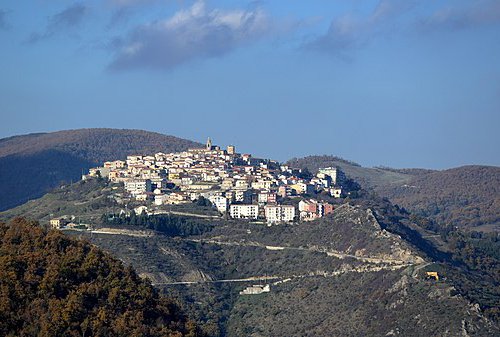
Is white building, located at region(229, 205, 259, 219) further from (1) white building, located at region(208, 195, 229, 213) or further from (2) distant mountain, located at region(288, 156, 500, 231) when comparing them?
(2) distant mountain, located at region(288, 156, 500, 231)

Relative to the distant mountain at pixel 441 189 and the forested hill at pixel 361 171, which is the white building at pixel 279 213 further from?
the forested hill at pixel 361 171

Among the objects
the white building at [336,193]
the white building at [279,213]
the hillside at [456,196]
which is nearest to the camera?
the white building at [279,213]

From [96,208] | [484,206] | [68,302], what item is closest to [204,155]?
[96,208]

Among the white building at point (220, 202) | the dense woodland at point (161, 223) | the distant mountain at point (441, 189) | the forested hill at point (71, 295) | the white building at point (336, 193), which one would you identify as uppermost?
the distant mountain at point (441, 189)

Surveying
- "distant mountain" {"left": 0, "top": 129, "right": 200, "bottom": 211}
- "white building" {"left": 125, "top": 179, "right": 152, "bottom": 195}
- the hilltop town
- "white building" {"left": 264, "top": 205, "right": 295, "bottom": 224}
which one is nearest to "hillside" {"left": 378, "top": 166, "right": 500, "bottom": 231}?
the hilltop town

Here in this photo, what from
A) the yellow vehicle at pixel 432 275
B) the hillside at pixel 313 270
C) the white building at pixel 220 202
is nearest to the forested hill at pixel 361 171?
the white building at pixel 220 202

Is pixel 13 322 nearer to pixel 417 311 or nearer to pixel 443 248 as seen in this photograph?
pixel 417 311
